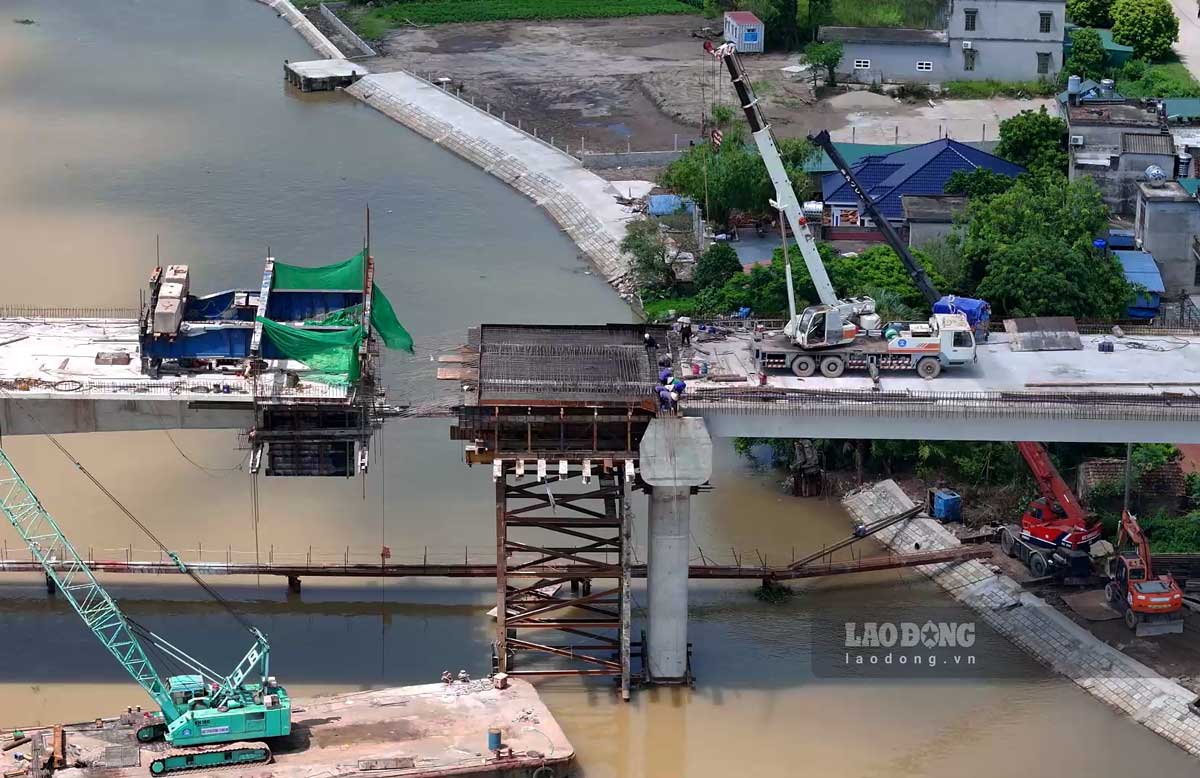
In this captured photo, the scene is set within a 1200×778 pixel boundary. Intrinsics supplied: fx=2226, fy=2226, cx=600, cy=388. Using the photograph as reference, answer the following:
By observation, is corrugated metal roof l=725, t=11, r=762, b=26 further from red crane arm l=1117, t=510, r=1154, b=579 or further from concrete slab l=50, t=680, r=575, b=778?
concrete slab l=50, t=680, r=575, b=778

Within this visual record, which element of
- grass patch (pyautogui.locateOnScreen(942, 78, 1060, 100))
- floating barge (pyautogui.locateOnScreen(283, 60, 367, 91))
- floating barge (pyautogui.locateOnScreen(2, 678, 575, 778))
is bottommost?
floating barge (pyautogui.locateOnScreen(2, 678, 575, 778))

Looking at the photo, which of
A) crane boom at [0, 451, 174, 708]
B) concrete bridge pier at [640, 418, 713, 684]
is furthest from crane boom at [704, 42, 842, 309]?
crane boom at [0, 451, 174, 708]

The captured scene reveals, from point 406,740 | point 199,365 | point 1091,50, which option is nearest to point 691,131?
point 1091,50

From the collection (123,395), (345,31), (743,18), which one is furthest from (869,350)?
→ (345,31)

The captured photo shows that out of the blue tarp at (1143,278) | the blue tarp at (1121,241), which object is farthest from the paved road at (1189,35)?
the blue tarp at (1143,278)

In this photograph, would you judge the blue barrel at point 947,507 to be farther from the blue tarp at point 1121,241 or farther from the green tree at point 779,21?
the green tree at point 779,21

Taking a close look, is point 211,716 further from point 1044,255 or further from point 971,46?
point 971,46
